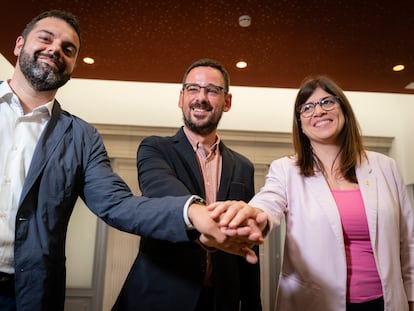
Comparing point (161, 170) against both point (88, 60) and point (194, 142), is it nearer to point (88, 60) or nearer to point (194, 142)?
point (194, 142)

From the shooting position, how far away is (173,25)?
233 centimetres

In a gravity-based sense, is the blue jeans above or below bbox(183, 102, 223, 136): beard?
below

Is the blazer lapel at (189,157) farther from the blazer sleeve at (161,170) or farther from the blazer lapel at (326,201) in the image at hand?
the blazer lapel at (326,201)

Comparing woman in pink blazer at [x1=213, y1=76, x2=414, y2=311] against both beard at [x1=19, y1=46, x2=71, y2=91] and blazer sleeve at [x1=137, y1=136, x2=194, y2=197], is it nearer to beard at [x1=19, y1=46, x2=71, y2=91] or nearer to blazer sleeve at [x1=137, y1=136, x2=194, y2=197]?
blazer sleeve at [x1=137, y1=136, x2=194, y2=197]

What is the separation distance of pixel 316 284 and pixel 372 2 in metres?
1.80

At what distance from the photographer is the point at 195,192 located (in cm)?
132

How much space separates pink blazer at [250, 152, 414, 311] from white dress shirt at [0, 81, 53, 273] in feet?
2.64

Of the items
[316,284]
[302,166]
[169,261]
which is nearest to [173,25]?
[302,166]

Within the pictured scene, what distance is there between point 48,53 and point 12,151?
40 centimetres

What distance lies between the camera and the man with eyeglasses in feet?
3.91

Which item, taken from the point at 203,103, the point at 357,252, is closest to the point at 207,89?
the point at 203,103

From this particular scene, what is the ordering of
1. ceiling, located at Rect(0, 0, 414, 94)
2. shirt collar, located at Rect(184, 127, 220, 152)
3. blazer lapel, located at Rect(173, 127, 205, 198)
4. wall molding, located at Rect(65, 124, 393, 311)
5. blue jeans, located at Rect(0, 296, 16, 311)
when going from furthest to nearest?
wall molding, located at Rect(65, 124, 393, 311) < ceiling, located at Rect(0, 0, 414, 94) < shirt collar, located at Rect(184, 127, 220, 152) < blazer lapel, located at Rect(173, 127, 205, 198) < blue jeans, located at Rect(0, 296, 16, 311)

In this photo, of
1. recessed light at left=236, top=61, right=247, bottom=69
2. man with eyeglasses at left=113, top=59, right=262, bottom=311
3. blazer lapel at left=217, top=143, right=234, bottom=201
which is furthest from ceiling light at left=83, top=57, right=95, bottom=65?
blazer lapel at left=217, top=143, right=234, bottom=201

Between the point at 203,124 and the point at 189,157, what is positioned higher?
the point at 203,124
